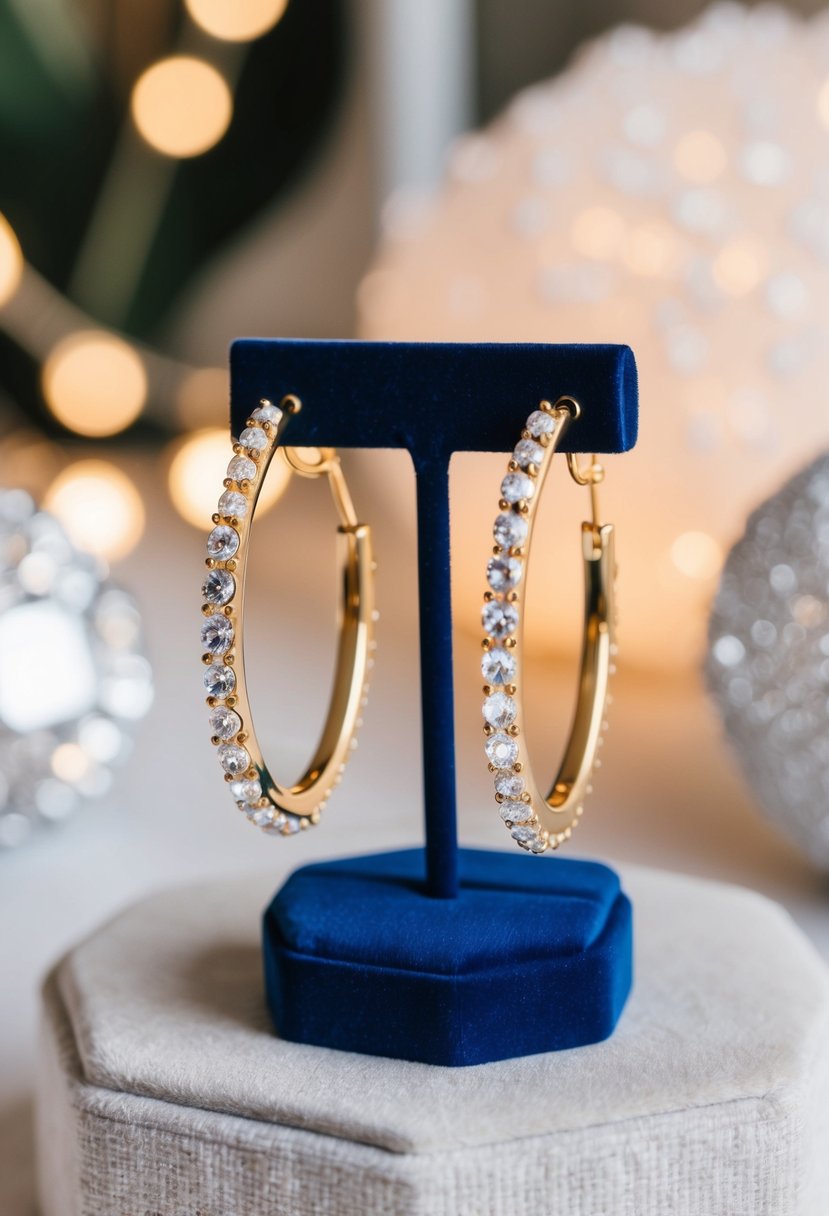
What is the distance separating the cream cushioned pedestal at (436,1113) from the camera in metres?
0.50

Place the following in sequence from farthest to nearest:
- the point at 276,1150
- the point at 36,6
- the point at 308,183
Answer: the point at 308,183 < the point at 36,6 < the point at 276,1150

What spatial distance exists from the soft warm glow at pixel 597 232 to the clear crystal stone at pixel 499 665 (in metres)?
0.61

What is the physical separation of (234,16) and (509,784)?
1455 mm

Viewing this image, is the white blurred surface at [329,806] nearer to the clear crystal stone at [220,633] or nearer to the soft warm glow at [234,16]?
the clear crystal stone at [220,633]

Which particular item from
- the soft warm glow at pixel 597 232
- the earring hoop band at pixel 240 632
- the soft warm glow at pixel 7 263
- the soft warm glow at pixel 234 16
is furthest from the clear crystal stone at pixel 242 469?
the soft warm glow at pixel 234 16

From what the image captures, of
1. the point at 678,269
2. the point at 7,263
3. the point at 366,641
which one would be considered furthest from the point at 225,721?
the point at 7,263

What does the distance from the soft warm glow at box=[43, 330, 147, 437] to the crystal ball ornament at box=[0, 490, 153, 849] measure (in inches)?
33.5

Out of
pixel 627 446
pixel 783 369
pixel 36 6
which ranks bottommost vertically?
pixel 627 446

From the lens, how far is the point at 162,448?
199 centimetres

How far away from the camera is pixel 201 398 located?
1917mm

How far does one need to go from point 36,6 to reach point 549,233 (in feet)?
3.13

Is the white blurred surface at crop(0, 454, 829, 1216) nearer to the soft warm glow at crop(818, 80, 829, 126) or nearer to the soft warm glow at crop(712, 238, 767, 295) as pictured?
the soft warm glow at crop(712, 238, 767, 295)

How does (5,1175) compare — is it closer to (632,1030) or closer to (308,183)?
(632,1030)

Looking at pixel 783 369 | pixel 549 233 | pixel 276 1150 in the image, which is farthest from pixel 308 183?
pixel 276 1150
